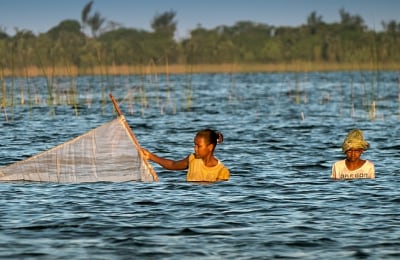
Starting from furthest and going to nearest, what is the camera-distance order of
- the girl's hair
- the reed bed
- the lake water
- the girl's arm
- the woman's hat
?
the reed bed, the girl's arm, the woman's hat, the girl's hair, the lake water

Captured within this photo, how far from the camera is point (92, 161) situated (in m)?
12.4

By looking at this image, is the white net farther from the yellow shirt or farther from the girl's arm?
the yellow shirt

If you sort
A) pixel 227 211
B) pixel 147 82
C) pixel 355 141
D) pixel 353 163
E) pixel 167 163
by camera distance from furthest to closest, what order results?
pixel 147 82 → pixel 353 163 → pixel 167 163 → pixel 355 141 → pixel 227 211

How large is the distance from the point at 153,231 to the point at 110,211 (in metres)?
1.30

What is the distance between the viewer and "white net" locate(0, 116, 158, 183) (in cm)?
1217

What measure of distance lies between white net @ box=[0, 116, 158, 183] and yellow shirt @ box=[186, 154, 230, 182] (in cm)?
50

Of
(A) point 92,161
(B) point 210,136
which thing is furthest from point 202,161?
(A) point 92,161

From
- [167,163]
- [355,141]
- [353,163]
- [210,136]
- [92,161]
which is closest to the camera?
[210,136]

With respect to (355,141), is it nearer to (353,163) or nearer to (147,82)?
(353,163)

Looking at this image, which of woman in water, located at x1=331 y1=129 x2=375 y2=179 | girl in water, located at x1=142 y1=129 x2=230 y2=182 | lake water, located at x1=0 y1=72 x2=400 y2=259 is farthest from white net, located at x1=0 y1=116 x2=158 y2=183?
woman in water, located at x1=331 y1=129 x2=375 y2=179

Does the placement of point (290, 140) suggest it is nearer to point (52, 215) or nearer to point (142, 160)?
point (142, 160)

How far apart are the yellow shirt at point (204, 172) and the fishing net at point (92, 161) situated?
0.51 meters

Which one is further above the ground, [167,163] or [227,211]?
[167,163]

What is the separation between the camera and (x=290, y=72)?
8575 cm
